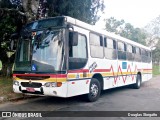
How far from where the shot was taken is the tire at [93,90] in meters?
9.14

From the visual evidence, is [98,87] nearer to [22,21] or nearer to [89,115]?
[89,115]

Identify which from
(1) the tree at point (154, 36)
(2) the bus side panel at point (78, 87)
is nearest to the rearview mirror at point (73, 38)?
(2) the bus side panel at point (78, 87)

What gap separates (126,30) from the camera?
42781 mm

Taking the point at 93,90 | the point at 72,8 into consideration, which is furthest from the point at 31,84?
the point at 72,8

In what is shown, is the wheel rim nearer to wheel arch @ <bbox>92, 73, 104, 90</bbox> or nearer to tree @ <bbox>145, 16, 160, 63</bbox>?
wheel arch @ <bbox>92, 73, 104, 90</bbox>

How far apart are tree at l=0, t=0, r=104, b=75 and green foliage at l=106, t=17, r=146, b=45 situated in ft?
91.1

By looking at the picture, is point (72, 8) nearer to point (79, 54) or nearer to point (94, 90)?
point (79, 54)

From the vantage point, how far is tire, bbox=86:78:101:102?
30.0 feet

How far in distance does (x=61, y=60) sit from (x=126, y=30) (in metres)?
36.7

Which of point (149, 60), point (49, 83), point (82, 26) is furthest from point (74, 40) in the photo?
point (149, 60)

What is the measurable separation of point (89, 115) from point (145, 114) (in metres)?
1.83

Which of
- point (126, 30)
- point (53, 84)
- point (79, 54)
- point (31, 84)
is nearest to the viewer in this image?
point (53, 84)

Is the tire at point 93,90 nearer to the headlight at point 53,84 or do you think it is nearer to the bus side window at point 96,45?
the bus side window at point 96,45

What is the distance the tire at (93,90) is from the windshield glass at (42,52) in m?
2.01
